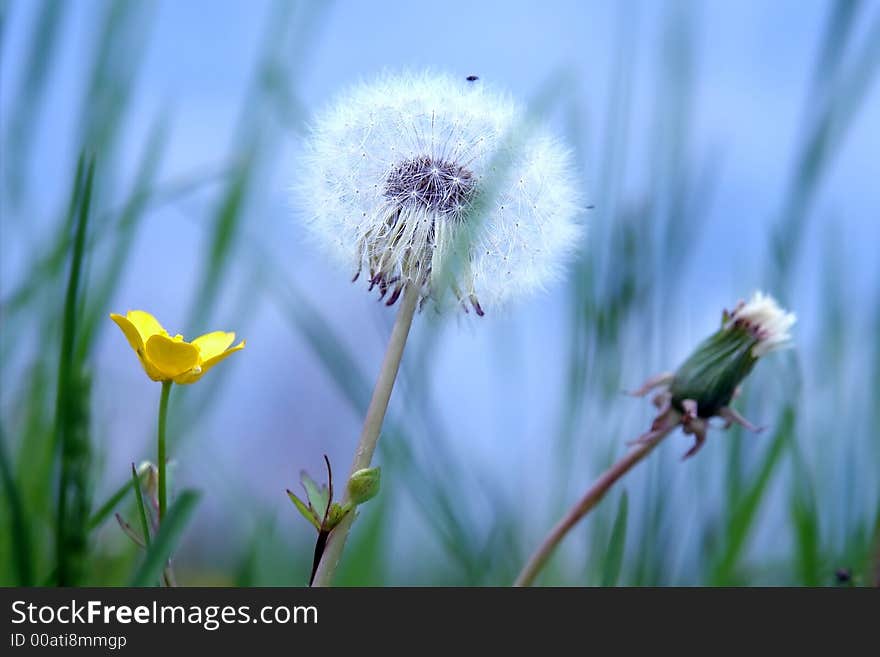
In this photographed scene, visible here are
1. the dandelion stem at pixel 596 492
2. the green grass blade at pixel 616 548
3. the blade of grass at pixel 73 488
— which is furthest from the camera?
the dandelion stem at pixel 596 492

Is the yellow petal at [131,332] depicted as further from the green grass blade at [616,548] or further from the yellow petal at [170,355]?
the green grass blade at [616,548]

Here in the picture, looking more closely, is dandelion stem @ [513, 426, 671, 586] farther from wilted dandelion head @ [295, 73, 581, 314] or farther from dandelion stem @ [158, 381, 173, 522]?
dandelion stem @ [158, 381, 173, 522]

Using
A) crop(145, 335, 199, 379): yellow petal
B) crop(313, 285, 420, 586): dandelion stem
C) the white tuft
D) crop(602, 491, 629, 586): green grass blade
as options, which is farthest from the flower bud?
crop(145, 335, 199, 379): yellow petal

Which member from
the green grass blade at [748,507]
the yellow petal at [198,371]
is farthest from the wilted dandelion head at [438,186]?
the green grass blade at [748,507]

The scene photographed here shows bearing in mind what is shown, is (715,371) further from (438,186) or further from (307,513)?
(307,513)

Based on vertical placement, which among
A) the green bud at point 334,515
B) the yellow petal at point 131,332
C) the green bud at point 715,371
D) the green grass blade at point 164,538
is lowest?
the green grass blade at point 164,538
